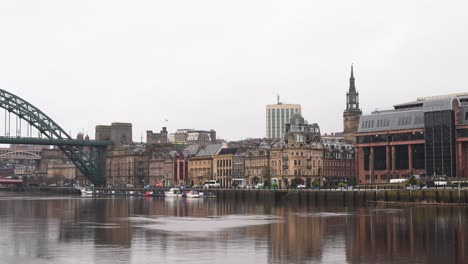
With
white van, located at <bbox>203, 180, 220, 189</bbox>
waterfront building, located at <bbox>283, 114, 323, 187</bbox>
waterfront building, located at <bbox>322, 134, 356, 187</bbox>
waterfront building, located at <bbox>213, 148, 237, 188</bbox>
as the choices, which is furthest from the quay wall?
waterfront building, located at <bbox>213, 148, 237, 188</bbox>

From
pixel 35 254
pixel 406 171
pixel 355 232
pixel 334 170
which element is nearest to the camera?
pixel 35 254

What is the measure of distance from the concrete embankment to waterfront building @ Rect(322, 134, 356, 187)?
30022 mm

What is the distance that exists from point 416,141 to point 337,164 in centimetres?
3841

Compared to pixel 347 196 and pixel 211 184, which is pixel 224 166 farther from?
pixel 347 196

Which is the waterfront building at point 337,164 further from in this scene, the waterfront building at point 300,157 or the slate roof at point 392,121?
the slate roof at point 392,121

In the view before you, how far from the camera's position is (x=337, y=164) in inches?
6988

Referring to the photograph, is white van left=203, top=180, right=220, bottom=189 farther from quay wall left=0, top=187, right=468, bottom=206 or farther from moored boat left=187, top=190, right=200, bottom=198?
quay wall left=0, top=187, right=468, bottom=206

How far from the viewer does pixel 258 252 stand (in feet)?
156

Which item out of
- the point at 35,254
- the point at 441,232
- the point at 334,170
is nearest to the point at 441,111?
the point at 334,170

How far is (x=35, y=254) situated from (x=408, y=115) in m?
107

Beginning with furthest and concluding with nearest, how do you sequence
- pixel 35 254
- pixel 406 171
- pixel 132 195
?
pixel 132 195
pixel 406 171
pixel 35 254

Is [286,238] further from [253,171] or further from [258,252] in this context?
[253,171]

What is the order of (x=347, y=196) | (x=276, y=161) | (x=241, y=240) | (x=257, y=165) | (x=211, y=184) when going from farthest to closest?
(x=211, y=184) → (x=257, y=165) → (x=276, y=161) → (x=347, y=196) → (x=241, y=240)

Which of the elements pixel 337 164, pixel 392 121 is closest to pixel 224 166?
pixel 337 164
